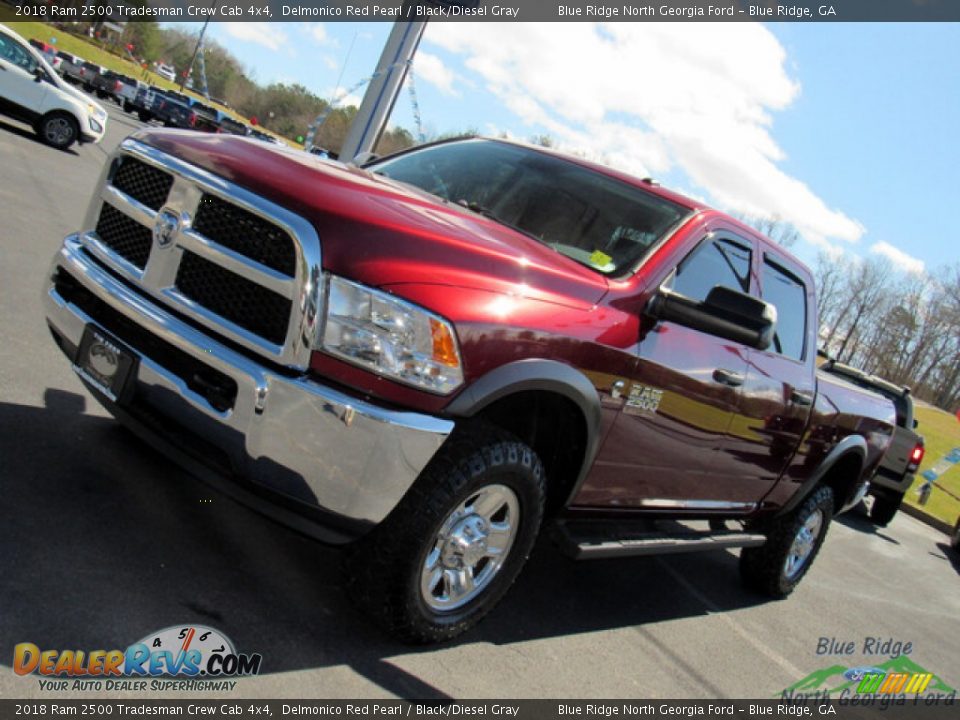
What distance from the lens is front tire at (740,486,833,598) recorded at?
5.76 meters

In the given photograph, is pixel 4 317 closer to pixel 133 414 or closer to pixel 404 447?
pixel 133 414

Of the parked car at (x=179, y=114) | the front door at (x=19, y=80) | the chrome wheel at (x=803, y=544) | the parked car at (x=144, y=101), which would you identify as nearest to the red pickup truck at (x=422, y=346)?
the chrome wheel at (x=803, y=544)

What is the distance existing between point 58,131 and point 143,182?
14.9m

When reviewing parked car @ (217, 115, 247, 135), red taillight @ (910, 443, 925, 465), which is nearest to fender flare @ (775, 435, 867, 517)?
red taillight @ (910, 443, 925, 465)

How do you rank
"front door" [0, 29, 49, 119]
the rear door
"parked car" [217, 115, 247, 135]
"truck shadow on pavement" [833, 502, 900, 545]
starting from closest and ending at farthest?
the rear door < "truck shadow on pavement" [833, 502, 900, 545] < "front door" [0, 29, 49, 119] < "parked car" [217, 115, 247, 135]

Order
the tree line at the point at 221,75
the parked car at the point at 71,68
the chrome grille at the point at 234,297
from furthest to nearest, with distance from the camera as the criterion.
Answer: the tree line at the point at 221,75
the parked car at the point at 71,68
the chrome grille at the point at 234,297

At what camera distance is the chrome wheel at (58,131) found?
638 inches

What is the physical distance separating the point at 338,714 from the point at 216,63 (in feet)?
406

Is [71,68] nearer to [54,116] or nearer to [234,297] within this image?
[54,116]

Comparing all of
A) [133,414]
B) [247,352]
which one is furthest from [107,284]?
[247,352]

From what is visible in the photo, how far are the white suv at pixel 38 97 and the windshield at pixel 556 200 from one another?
13813mm

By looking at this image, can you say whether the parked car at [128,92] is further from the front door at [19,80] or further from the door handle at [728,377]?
the door handle at [728,377]

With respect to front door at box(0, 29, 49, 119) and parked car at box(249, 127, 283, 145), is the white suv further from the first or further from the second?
parked car at box(249, 127, 283, 145)

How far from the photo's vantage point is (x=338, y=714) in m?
2.82
